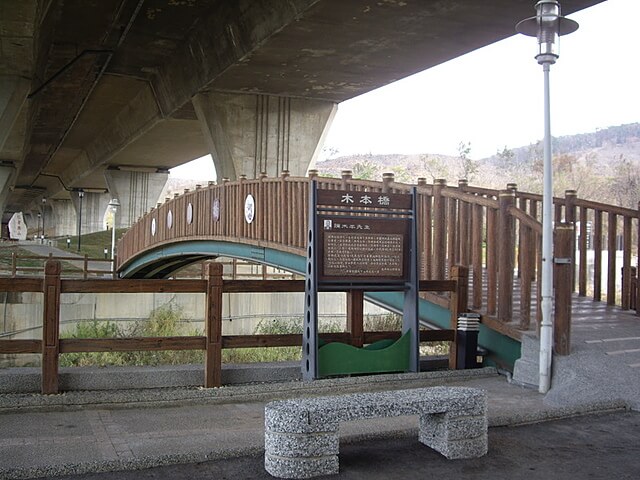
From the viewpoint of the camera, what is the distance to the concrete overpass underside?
14859 millimetres

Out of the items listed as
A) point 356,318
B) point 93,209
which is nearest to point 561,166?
point 93,209

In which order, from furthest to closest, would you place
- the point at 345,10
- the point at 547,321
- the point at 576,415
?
the point at 345,10
the point at 547,321
the point at 576,415

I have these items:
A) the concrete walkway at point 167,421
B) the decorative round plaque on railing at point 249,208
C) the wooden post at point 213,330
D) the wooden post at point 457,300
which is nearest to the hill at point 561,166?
the decorative round plaque on railing at point 249,208

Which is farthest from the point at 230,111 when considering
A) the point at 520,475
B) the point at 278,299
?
the point at 520,475

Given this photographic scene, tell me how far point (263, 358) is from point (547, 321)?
11760mm

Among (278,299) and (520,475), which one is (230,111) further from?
(520,475)

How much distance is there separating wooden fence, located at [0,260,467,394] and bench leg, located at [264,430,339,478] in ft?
8.20

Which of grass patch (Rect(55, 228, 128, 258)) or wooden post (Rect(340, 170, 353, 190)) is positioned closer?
wooden post (Rect(340, 170, 353, 190))

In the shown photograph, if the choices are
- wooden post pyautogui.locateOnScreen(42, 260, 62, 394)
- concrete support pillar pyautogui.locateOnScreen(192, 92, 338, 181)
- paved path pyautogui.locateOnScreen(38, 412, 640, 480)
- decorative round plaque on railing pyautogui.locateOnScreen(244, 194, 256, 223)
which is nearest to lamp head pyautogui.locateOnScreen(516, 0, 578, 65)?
paved path pyautogui.locateOnScreen(38, 412, 640, 480)

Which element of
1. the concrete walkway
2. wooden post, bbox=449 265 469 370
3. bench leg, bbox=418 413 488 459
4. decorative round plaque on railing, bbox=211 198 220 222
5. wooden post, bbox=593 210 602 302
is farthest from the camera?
decorative round plaque on railing, bbox=211 198 220 222

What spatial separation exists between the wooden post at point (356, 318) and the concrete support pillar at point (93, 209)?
62669 millimetres

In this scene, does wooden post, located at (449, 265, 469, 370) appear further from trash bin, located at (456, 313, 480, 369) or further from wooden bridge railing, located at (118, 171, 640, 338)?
wooden bridge railing, located at (118, 171, 640, 338)

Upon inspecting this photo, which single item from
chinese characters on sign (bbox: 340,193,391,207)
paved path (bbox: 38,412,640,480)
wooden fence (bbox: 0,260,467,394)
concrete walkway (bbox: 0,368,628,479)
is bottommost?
paved path (bbox: 38,412,640,480)

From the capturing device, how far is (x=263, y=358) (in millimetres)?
18312
